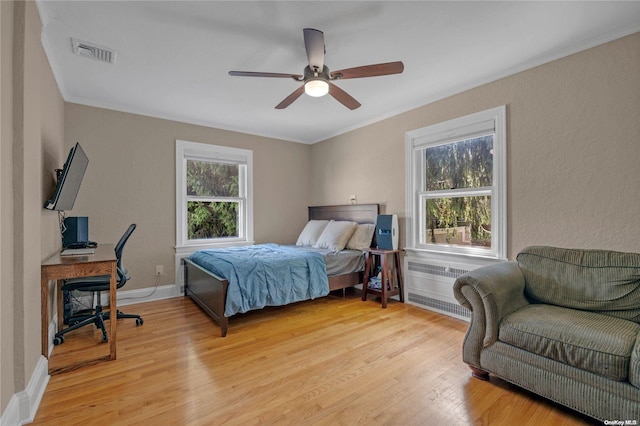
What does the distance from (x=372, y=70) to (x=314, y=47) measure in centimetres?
44

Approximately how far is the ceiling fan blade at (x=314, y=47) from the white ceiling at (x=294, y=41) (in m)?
0.23

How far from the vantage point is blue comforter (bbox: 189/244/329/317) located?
9.53ft

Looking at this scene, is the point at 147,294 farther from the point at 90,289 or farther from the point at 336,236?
the point at 336,236

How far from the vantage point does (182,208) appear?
4180 millimetres

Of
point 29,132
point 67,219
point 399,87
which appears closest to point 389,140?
point 399,87

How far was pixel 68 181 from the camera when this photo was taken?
2539 mm

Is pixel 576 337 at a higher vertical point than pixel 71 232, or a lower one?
lower

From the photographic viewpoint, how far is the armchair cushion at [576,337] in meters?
1.54

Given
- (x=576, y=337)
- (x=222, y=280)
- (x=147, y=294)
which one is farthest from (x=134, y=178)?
(x=576, y=337)

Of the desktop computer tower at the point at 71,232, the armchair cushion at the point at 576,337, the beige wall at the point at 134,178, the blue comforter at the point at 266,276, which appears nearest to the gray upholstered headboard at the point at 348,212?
the blue comforter at the point at 266,276

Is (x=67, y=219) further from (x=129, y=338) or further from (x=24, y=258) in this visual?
(x=24, y=258)

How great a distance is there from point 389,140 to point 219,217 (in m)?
2.79

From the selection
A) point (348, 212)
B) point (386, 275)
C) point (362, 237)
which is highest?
point (348, 212)

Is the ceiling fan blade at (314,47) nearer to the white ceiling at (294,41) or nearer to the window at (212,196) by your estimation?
the white ceiling at (294,41)
